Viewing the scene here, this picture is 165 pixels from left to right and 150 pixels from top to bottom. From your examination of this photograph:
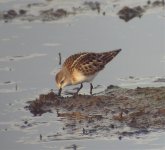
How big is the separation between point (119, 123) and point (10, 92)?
2.54 meters

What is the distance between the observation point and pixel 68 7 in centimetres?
2000

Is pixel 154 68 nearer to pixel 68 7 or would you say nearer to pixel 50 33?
pixel 50 33

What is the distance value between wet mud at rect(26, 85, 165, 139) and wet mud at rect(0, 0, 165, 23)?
18.3ft

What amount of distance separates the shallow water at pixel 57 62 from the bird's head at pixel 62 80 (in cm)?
36

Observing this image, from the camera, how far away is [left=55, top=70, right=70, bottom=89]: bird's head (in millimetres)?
13867

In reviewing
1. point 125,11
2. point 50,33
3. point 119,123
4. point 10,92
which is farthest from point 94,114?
point 125,11

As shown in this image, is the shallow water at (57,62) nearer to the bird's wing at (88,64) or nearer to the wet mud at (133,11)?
the wet mud at (133,11)

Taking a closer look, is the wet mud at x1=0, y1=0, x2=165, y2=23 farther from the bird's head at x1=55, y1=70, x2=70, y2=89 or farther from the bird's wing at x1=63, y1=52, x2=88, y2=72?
the bird's head at x1=55, y1=70, x2=70, y2=89

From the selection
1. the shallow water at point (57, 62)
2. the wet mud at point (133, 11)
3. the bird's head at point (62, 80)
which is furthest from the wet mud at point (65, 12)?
the bird's head at point (62, 80)

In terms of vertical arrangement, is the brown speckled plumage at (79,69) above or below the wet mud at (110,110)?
above

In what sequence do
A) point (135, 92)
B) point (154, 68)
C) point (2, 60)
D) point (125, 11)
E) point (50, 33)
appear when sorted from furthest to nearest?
point (125, 11) → point (50, 33) → point (2, 60) → point (154, 68) → point (135, 92)

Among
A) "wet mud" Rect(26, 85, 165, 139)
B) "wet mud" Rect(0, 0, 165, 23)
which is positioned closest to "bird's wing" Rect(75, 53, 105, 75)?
"wet mud" Rect(26, 85, 165, 139)

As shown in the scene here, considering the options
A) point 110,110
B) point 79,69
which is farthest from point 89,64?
point 110,110

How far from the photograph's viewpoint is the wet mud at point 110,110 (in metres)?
12.1
